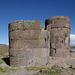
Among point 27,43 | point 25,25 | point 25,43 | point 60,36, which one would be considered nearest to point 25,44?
point 25,43

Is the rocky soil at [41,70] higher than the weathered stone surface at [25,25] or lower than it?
lower

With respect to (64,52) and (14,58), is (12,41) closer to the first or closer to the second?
(14,58)

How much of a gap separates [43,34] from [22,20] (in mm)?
2241

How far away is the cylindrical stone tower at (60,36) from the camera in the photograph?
1057cm

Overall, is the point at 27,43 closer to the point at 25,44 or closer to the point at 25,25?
the point at 25,44

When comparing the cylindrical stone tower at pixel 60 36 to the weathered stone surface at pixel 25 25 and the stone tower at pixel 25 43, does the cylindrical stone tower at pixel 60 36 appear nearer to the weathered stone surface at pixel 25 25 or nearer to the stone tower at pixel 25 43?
the stone tower at pixel 25 43

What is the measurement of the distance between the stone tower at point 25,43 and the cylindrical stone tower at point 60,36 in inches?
152

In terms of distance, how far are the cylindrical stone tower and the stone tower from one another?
3851mm

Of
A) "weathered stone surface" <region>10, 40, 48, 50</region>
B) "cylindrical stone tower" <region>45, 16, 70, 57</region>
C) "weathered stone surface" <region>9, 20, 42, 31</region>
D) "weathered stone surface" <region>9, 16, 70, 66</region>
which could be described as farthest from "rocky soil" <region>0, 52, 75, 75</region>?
"cylindrical stone tower" <region>45, 16, 70, 57</region>

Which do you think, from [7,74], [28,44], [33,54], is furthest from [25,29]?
[7,74]

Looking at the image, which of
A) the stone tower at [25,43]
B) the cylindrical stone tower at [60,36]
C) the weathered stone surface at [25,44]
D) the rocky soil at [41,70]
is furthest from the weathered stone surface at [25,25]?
the cylindrical stone tower at [60,36]

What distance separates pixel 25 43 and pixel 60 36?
5.25m

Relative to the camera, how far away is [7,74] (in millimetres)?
5648

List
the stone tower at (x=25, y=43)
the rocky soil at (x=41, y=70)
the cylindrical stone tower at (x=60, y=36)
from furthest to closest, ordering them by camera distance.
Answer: the cylindrical stone tower at (x=60, y=36)
the stone tower at (x=25, y=43)
the rocky soil at (x=41, y=70)
